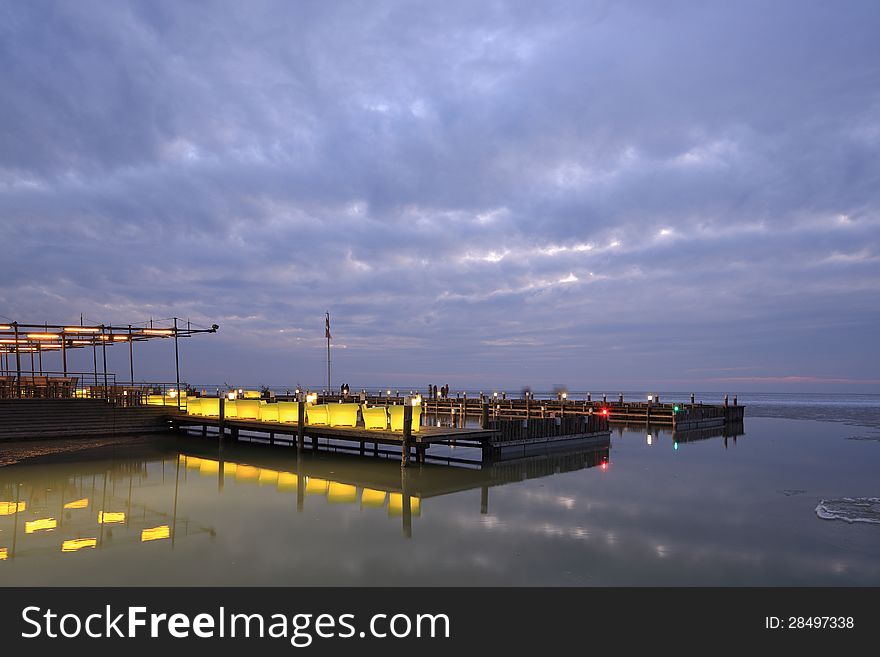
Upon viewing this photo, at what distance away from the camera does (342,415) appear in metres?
20.2

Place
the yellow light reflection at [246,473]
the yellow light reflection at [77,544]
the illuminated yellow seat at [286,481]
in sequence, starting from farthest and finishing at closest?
1. the yellow light reflection at [246,473]
2. the illuminated yellow seat at [286,481]
3. the yellow light reflection at [77,544]

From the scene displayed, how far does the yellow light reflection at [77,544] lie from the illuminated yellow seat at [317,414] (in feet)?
37.0

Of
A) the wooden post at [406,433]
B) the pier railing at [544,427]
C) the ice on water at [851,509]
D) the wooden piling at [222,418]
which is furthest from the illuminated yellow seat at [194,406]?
the ice on water at [851,509]

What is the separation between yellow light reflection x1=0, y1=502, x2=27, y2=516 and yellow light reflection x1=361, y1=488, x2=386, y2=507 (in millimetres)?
7206

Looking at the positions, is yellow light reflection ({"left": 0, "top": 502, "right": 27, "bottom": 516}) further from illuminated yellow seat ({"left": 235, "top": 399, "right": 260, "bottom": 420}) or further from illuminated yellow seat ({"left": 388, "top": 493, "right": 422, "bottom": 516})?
illuminated yellow seat ({"left": 235, "top": 399, "right": 260, "bottom": 420})

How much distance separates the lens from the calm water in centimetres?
834

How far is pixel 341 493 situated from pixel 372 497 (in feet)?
3.21

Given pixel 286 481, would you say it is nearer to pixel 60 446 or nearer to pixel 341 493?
pixel 341 493

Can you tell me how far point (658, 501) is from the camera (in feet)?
45.2

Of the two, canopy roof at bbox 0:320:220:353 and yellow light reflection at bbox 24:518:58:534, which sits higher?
canopy roof at bbox 0:320:220:353

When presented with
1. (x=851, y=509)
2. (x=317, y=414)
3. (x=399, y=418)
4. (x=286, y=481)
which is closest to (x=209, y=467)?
(x=286, y=481)

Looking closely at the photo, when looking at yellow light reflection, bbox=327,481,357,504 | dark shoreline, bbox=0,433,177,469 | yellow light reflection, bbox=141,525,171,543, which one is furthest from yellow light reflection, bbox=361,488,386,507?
dark shoreline, bbox=0,433,177,469

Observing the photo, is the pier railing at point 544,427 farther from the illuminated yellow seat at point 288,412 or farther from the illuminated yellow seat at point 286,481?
the illuminated yellow seat at point 288,412

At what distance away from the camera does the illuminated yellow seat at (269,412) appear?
22756 mm
